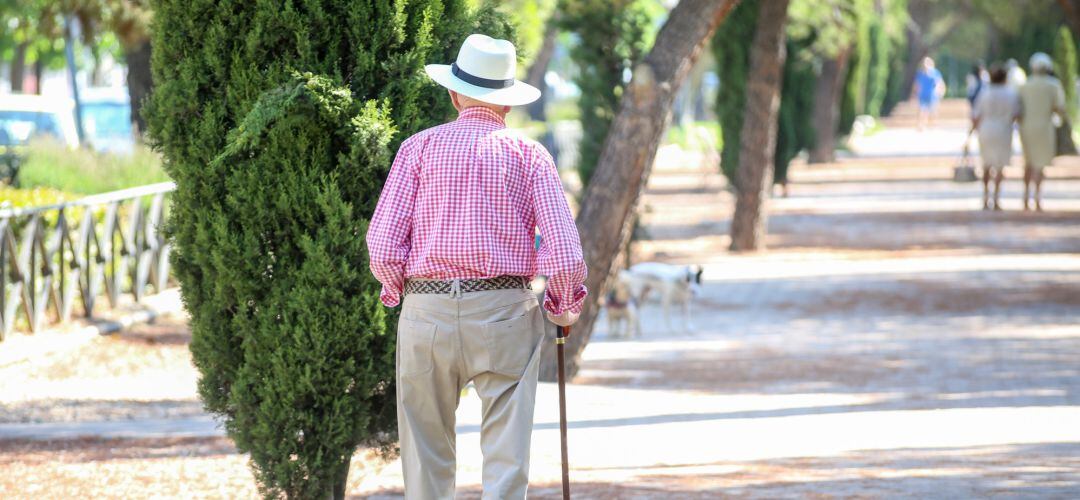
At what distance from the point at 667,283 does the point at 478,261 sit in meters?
8.37

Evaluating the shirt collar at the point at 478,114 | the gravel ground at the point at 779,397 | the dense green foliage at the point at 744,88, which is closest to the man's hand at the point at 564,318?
the shirt collar at the point at 478,114

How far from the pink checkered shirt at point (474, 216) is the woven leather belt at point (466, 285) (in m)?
0.02

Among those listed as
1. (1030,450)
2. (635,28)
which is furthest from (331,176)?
(635,28)

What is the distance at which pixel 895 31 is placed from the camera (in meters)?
44.3

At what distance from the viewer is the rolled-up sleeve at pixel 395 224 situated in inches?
193

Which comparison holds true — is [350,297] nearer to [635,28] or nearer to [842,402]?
[842,402]

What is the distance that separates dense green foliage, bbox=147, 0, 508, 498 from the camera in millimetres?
5465

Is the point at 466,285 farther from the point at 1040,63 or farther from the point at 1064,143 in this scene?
the point at 1064,143

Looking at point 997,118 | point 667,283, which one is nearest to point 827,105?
point 997,118

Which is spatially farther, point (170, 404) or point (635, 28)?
point (635, 28)

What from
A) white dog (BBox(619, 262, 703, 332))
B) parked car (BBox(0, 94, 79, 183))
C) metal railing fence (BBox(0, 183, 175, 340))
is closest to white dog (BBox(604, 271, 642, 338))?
white dog (BBox(619, 262, 703, 332))

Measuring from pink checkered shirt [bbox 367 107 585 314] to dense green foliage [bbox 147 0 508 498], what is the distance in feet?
1.85

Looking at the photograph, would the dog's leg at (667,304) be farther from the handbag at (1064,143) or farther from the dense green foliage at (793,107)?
the handbag at (1064,143)

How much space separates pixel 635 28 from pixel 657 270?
277 cm
